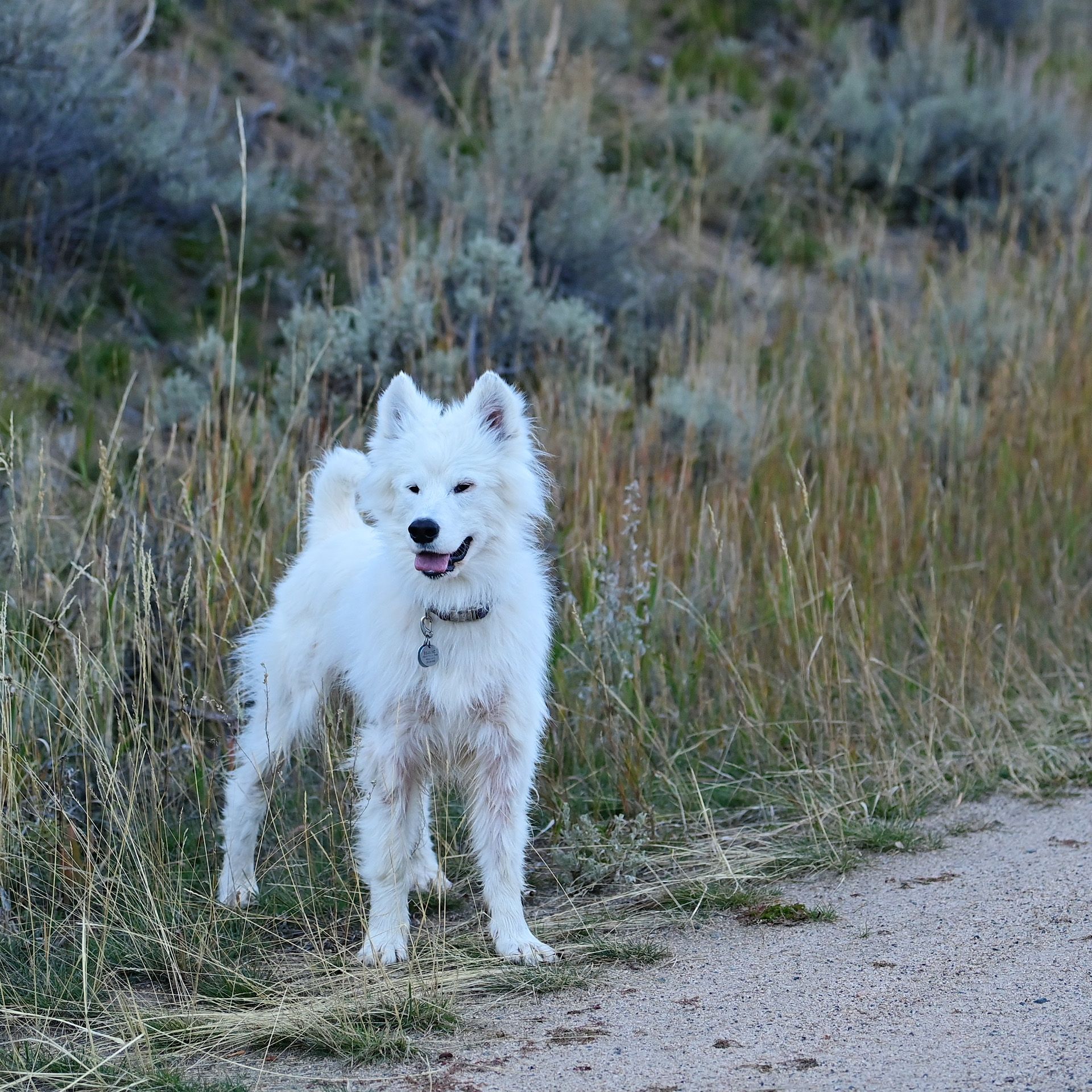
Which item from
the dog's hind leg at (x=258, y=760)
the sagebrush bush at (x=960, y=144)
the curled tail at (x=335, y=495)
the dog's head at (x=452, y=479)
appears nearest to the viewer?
the dog's head at (x=452, y=479)

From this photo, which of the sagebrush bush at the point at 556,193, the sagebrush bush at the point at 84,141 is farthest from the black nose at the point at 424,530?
the sagebrush bush at the point at 556,193

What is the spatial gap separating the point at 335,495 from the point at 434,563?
1141mm

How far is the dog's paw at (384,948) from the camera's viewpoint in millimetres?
4051

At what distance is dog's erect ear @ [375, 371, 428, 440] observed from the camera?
4.41m

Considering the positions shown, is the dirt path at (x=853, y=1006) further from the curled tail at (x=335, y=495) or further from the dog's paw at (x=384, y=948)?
the curled tail at (x=335, y=495)

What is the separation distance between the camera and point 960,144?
13031 millimetres

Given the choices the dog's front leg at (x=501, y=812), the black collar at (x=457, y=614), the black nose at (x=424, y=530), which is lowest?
the dog's front leg at (x=501, y=812)

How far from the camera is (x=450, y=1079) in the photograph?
3301 millimetres

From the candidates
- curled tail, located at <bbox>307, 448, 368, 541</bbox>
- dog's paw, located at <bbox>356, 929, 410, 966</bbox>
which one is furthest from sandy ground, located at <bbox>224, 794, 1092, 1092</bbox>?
curled tail, located at <bbox>307, 448, 368, 541</bbox>

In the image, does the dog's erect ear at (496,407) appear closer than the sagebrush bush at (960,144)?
Yes

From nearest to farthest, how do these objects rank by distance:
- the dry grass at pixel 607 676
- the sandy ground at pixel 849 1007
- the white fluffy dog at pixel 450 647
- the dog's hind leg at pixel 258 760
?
the sandy ground at pixel 849 1007 < the dry grass at pixel 607 676 < the white fluffy dog at pixel 450 647 < the dog's hind leg at pixel 258 760

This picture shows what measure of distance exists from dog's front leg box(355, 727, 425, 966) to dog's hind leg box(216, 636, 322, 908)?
0.54 metres

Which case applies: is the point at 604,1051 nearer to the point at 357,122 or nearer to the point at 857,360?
the point at 857,360

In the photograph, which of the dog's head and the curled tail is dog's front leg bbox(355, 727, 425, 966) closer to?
the dog's head
